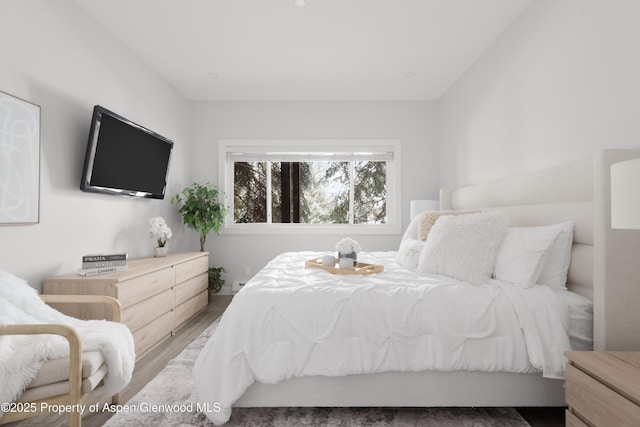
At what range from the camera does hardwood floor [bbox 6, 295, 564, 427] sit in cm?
171

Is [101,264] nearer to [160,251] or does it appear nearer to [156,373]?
[156,373]

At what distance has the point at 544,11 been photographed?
2.31 meters

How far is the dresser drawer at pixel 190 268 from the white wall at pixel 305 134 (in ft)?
2.60

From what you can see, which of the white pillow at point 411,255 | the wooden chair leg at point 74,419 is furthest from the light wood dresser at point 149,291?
the white pillow at point 411,255

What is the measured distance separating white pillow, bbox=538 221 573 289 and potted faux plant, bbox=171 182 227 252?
337 centimetres

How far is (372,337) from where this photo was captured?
163 centimetres

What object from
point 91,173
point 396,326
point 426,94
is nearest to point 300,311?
point 396,326

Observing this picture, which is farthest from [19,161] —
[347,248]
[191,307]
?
[347,248]

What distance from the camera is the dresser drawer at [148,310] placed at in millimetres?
2343

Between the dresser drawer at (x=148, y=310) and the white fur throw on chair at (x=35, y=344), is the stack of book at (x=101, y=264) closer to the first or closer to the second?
the dresser drawer at (x=148, y=310)

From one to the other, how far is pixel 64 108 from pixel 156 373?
80.1 inches

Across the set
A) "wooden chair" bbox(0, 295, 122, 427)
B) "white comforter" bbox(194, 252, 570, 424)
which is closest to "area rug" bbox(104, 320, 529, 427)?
"white comforter" bbox(194, 252, 570, 424)

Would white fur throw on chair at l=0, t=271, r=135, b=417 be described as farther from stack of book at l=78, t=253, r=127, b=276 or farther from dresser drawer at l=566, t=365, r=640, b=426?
dresser drawer at l=566, t=365, r=640, b=426

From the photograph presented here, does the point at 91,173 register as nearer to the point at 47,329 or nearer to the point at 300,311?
the point at 47,329
